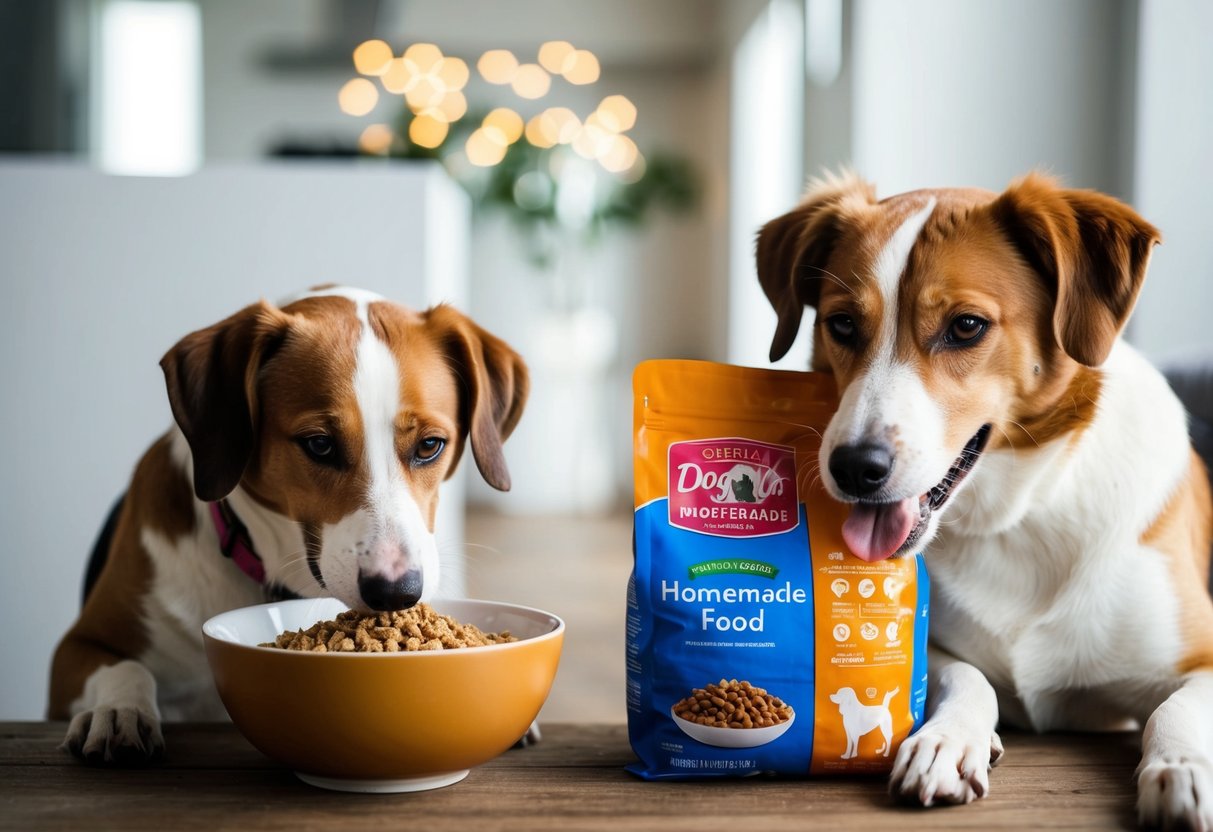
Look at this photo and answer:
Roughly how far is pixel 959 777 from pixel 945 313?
0.47 metres

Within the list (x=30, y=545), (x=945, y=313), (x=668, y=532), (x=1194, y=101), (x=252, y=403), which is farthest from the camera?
(x=1194, y=101)

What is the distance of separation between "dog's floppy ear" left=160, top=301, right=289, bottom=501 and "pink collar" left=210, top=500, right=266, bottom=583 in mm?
88

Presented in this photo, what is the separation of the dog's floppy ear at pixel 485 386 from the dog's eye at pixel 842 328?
43 cm

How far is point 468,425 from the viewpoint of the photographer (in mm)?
1403

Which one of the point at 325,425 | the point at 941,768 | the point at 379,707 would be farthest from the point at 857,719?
the point at 325,425

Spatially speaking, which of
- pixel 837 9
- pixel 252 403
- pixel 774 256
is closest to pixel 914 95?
pixel 837 9

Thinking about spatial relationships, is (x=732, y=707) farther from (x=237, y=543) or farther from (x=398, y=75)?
(x=398, y=75)

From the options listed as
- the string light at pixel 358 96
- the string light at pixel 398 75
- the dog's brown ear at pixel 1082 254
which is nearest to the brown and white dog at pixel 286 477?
the dog's brown ear at pixel 1082 254

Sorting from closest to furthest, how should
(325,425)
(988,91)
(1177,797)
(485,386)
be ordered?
(1177,797) → (325,425) → (485,386) → (988,91)

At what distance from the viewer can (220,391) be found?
1.26 m

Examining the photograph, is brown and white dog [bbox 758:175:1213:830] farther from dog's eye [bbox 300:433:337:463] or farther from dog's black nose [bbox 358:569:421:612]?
dog's eye [bbox 300:433:337:463]

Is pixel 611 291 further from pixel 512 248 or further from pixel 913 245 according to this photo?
pixel 913 245

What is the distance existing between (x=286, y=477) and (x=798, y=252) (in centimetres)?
66

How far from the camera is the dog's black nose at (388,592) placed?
1.10 m
